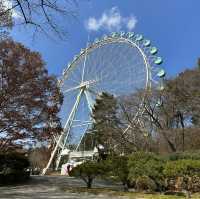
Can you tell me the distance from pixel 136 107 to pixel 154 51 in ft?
20.2

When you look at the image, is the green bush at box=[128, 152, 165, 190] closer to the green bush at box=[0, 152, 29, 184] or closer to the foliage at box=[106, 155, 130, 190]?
the foliage at box=[106, 155, 130, 190]

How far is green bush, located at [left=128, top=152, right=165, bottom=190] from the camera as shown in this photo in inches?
499

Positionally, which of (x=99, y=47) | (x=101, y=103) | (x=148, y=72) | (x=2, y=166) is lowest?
(x=2, y=166)

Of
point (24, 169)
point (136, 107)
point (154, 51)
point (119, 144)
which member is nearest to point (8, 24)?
point (24, 169)

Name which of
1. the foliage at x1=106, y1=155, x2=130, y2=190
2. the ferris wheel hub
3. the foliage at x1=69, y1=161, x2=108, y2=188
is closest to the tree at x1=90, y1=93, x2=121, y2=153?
the ferris wheel hub

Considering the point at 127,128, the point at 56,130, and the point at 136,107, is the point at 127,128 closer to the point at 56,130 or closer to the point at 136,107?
the point at 136,107

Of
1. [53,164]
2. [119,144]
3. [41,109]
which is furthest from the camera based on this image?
[53,164]

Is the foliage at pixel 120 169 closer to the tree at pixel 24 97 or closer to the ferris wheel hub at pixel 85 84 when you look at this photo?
the tree at pixel 24 97

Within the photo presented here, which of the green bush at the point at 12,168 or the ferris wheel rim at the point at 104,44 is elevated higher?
the ferris wheel rim at the point at 104,44

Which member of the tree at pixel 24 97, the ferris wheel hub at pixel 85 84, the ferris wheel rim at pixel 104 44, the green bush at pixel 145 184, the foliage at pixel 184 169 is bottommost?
the green bush at pixel 145 184

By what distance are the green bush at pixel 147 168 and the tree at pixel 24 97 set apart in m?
5.20

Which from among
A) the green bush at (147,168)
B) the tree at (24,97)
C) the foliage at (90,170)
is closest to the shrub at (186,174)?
the green bush at (147,168)

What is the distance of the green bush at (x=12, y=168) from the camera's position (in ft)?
60.9

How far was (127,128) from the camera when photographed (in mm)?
28484
